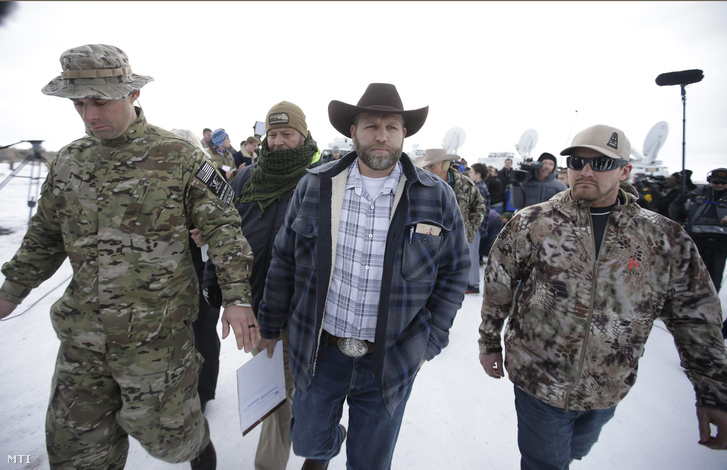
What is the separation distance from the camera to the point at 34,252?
1515 mm

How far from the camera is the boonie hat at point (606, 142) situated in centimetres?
148

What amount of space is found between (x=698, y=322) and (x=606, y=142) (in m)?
0.91

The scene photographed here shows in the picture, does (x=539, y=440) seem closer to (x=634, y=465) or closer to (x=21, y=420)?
(x=634, y=465)

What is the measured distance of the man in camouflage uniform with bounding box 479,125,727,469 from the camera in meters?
1.36

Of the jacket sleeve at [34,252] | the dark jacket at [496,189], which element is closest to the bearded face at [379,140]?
the jacket sleeve at [34,252]

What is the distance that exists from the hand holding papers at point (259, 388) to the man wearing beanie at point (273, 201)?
0.28 m

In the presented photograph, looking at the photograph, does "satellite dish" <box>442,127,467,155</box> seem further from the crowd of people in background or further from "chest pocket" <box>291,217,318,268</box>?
"chest pocket" <box>291,217,318,268</box>

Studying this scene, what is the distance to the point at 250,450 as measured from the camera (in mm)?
2082

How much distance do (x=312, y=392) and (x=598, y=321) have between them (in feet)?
4.72

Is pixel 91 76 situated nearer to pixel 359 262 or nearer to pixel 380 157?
pixel 380 157

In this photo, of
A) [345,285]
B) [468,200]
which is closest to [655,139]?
[468,200]

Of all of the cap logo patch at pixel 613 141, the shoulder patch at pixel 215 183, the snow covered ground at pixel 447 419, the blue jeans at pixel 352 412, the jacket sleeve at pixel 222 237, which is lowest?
the snow covered ground at pixel 447 419

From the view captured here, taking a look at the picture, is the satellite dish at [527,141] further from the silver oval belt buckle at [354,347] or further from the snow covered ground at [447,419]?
the silver oval belt buckle at [354,347]

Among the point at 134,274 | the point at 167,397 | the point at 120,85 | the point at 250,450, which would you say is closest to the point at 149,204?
the point at 134,274
